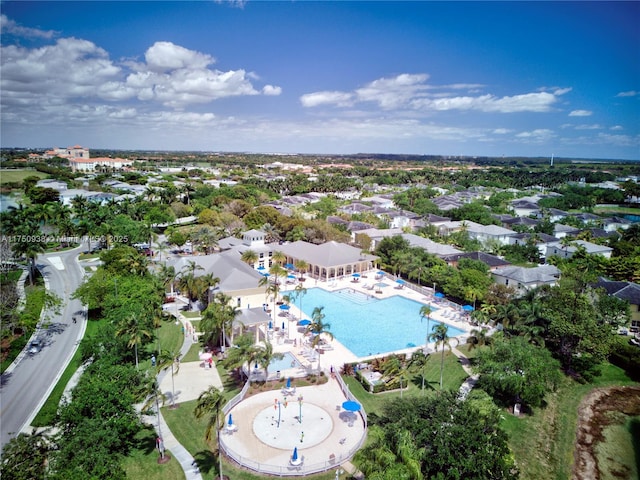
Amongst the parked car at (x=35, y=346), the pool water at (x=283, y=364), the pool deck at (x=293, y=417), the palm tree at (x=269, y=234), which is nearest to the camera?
the pool deck at (x=293, y=417)

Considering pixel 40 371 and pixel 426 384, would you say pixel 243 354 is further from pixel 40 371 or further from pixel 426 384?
pixel 40 371

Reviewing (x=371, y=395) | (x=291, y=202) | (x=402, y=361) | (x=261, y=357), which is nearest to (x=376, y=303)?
(x=402, y=361)

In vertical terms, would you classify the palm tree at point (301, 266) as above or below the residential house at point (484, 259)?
below

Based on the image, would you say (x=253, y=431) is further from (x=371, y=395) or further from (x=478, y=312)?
(x=478, y=312)

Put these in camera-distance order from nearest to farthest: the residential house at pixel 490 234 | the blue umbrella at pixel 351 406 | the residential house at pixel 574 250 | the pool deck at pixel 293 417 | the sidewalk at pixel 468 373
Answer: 1. the pool deck at pixel 293 417
2. the blue umbrella at pixel 351 406
3. the sidewalk at pixel 468 373
4. the residential house at pixel 574 250
5. the residential house at pixel 490 234

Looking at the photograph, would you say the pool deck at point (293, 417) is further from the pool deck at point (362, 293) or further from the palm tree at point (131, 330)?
the palm tree at point (131, 330)

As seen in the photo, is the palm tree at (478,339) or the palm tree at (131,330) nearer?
the palm tree at (131,330)

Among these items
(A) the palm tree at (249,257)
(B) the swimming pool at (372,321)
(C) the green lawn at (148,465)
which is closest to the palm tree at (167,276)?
(A) the palm tree at (249,257)

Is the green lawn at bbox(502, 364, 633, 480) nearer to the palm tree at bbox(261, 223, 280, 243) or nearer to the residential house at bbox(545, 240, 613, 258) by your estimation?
the residential house at bbox(545, 240, 613, 258)
